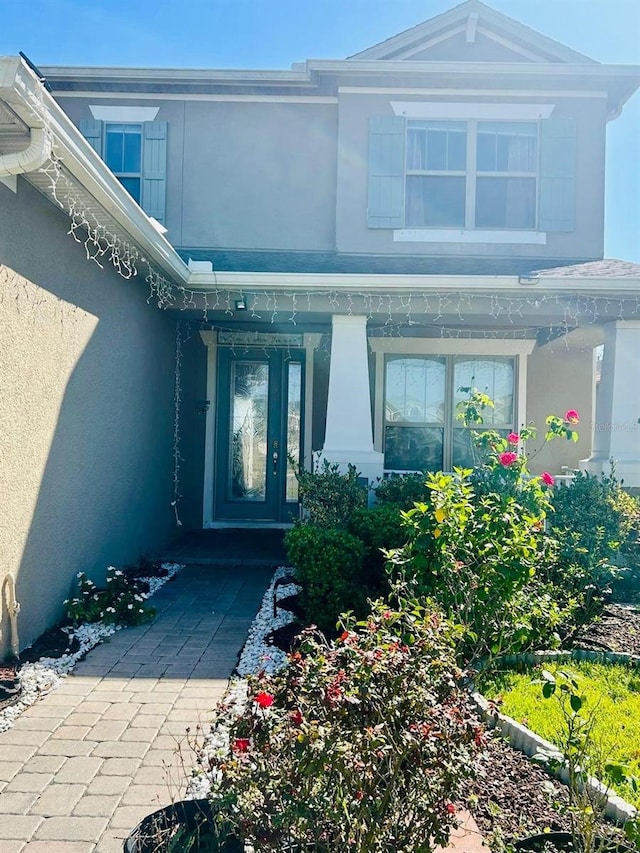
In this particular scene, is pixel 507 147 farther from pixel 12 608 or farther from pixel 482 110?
pixel 12 608

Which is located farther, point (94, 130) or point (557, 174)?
point (94, 130)

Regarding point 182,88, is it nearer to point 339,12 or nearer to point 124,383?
point 339,12

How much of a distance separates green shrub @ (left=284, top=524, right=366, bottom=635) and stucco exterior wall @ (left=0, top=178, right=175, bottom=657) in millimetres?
1902

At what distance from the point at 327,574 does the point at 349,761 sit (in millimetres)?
3313

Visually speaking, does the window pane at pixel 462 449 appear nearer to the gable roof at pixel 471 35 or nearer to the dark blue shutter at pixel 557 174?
the dark blue shutter at pixel 557 174

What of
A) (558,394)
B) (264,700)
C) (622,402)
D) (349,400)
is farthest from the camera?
(558,394)

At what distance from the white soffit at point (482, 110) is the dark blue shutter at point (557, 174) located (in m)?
0.19

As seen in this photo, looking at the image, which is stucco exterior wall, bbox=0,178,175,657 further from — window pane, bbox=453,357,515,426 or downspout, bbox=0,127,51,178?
window pane, bbox=453,357,515,426

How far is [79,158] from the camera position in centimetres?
423

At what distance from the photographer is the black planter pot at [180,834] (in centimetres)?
224

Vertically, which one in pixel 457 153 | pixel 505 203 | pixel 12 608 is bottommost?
pixel 12 608

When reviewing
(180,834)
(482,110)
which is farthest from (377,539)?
(482,110)

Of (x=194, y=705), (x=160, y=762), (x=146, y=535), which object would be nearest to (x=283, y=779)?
(x=160, y=762)

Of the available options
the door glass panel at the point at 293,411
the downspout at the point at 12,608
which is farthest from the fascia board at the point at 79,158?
the door glass panel at the point at 293,411
